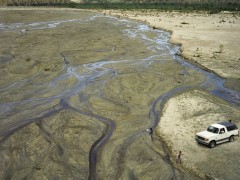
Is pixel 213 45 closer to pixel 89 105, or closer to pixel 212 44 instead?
pixel 212 44

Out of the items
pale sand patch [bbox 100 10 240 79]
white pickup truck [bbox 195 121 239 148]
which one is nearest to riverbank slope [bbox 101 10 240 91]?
pale sand patch [bbox 100 10 240 79]

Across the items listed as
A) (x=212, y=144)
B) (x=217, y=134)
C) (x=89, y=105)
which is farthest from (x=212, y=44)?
(x=212, y=144)

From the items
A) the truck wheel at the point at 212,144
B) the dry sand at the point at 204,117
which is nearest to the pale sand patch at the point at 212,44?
the dry sand at the point at 204,117

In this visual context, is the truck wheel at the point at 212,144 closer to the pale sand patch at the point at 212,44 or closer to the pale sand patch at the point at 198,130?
the pale sand patch at the point at 198,130

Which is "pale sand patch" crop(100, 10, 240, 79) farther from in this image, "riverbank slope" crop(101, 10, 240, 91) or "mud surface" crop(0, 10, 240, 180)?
"mud surface" crop(0, 10, 240, 180)

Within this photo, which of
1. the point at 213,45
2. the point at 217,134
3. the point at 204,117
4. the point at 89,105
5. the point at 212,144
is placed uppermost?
the point at 213,45

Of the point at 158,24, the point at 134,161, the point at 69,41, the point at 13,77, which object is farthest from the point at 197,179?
the point at 158,24
